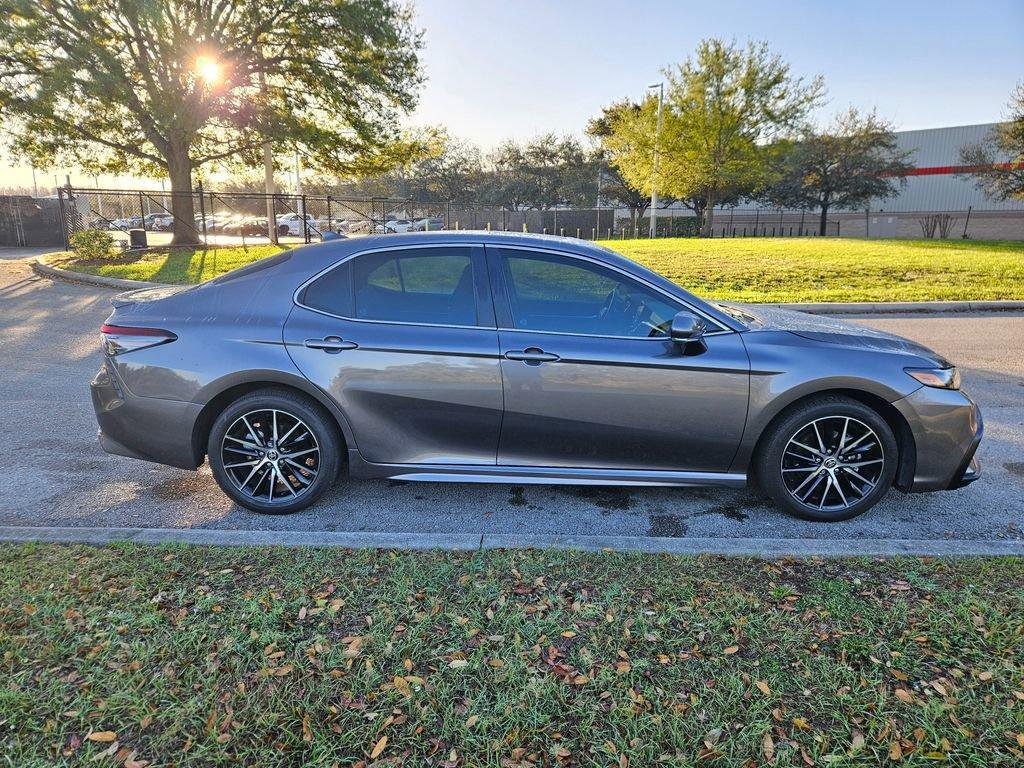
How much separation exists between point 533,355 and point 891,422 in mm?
2149

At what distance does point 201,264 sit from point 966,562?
60.0 ft

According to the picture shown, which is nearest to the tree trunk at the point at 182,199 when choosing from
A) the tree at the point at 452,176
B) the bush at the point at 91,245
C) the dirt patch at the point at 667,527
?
the bush at the point at 91,245

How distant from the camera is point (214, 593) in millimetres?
2883

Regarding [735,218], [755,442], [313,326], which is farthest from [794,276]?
[735,218]

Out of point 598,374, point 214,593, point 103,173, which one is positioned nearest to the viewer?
point 214,593

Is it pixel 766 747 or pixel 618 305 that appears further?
pixel 618 305

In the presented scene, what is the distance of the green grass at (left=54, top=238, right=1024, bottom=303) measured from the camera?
1279cm

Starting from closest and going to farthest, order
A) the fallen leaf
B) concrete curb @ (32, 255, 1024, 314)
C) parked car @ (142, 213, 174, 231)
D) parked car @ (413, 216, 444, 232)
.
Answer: the fallen leaf → concrete curb @ (32, 255, 1024, 314) → parked car @ (413, 216, 444, 232) → parked car @ (142, 213, 174, 231)

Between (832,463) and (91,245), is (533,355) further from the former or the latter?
(91,245)

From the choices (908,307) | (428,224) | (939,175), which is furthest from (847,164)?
(908,307)

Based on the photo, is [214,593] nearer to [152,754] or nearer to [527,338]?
[152,754]

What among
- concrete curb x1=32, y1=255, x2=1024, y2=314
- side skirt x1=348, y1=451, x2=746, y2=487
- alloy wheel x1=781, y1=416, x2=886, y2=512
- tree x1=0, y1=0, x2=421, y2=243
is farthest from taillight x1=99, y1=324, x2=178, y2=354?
tree x1=0, y1=0, x2=421, y2=243

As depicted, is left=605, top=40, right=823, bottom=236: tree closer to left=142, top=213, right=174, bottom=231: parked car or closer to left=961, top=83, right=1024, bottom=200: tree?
left=961, top=83, right=1024, bottom=200: tree

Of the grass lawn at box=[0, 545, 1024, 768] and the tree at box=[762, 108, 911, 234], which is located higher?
the tree at box=[762, 108, 911, 234]
